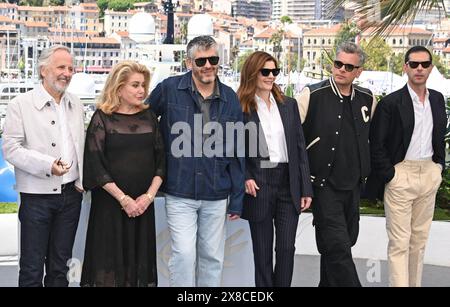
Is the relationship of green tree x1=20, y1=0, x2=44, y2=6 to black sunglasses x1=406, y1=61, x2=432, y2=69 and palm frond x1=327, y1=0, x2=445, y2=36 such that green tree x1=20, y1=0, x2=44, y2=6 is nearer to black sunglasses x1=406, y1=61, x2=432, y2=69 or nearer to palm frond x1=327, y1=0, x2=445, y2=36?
palm frond x1=327, y1=0, x2=445, y2=36

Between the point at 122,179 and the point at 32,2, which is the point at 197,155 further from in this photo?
the point at 32,2

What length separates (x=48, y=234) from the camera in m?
4.38

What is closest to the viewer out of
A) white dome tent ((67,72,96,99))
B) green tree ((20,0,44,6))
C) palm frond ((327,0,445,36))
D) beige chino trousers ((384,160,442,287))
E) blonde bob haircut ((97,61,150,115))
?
blonde bob haircut ((97,61,150,115))

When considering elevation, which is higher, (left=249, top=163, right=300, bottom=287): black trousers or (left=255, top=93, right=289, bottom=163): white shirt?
(left=255, top=93, right=289, bottom=163): white shirt

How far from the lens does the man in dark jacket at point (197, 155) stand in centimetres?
445

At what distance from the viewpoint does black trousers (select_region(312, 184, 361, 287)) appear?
16.0 ft

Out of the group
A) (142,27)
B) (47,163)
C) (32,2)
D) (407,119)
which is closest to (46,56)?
(47,163)

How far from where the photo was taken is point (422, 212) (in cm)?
513

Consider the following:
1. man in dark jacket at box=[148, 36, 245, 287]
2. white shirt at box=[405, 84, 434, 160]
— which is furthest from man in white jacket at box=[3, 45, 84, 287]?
white shirt at box=[405, 84, 434, 160]

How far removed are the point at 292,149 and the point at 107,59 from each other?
83018 millimetres

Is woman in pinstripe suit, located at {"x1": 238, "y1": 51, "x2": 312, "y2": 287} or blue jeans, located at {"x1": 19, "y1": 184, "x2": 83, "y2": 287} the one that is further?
woman in pinstripe suit, located at {"x1": 238, "y1": 51, "x2": 312, "y2": 287}

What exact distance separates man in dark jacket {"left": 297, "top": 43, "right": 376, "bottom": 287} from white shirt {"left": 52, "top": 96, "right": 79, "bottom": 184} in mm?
1442

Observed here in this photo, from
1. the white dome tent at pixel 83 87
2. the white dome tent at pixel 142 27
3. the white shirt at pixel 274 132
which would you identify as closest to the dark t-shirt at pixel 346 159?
the white shirt at pixel 274 132

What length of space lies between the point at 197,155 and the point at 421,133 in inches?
57.8
